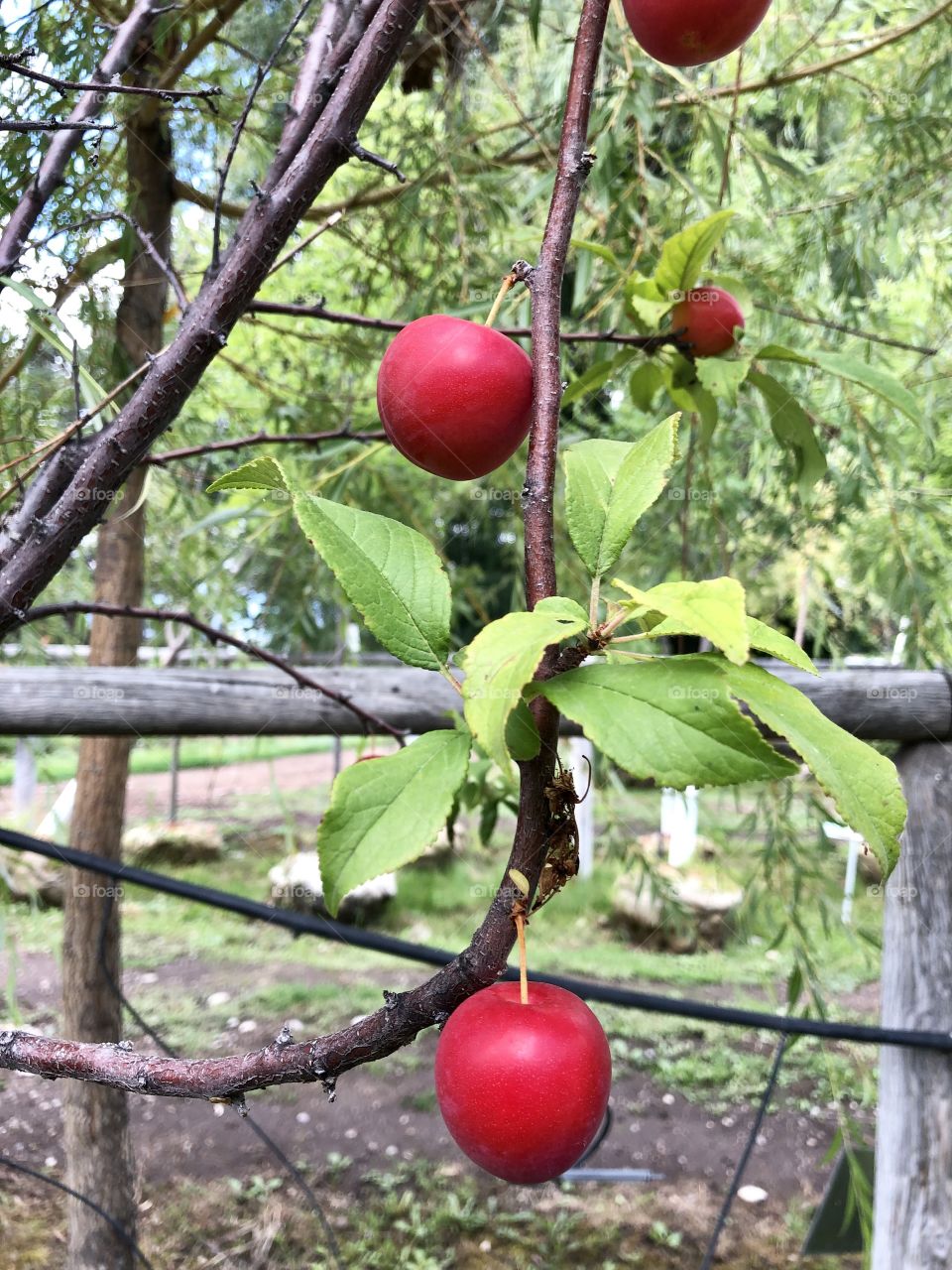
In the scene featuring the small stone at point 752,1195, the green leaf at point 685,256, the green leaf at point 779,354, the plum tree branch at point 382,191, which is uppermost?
the plum tree branch at point 382,191

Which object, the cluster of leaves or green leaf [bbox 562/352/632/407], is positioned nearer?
the cluster of leaves

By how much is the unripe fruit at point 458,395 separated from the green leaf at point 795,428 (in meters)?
0.27

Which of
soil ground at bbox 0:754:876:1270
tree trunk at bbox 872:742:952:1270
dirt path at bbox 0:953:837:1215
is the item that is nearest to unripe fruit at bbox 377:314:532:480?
tree trunk at bbox 872:742:952:1270

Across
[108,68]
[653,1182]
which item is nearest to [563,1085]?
[108,68]

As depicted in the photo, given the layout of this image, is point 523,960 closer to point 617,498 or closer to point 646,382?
point 617,498

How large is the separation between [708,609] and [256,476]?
5.0 inches

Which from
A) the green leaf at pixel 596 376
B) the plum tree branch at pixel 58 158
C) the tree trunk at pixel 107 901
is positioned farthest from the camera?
the tree trunk at pixel 107 901

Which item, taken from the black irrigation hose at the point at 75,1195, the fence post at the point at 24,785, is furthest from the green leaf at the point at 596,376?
the fence post at the point at 24,785

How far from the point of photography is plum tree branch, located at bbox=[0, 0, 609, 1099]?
0.71 feet

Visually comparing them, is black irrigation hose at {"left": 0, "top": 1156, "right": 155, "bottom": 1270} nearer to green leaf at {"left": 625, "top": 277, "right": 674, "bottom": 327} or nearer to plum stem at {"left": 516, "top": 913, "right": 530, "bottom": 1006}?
plum stem at {"left": 516, "top": 913, "right": 530, "bottom": 1006}

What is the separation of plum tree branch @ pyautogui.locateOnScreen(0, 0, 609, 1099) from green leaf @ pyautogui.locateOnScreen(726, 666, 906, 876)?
0.05m

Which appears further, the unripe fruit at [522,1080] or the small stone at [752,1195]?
the small stone at [752,1195]

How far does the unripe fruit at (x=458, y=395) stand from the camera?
0.30m

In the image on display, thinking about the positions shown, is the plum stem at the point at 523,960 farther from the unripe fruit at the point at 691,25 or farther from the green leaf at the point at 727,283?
the green leaf at the point at 727,283
